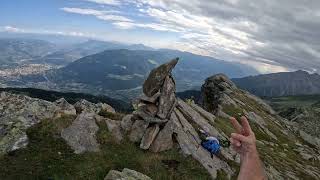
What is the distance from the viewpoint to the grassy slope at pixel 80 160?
3103 centimetres

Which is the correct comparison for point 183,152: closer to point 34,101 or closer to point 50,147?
point 50,147

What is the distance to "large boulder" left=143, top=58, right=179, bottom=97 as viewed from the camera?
133ft

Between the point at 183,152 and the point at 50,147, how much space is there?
1149cm

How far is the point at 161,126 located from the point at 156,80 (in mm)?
4702

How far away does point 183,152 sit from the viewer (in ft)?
121

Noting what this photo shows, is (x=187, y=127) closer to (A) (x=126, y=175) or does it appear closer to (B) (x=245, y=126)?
(A) (x=126, y=175)

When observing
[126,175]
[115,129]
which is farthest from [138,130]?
[126,175]

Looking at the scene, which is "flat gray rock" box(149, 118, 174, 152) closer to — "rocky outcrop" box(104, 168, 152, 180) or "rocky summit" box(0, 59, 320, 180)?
"rocky summit" box(0, 59, 320, 180)

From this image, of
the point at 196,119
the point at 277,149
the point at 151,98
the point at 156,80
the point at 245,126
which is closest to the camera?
the point at 245,126

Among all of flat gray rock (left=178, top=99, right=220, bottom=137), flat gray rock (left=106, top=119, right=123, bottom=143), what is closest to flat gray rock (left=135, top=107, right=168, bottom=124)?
flat gray rock (left=106, top=119, right=123, bottom=143)

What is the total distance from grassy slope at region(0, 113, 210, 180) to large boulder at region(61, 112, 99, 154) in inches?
17.7

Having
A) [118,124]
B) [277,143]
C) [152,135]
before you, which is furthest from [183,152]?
[277,143]

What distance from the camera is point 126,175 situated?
97.0 feet

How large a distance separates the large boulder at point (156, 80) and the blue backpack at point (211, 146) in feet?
23.5
